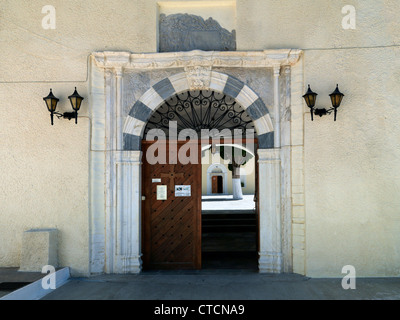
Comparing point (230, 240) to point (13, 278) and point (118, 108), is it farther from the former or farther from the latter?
point (13, 278)

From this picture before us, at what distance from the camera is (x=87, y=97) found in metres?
4.23

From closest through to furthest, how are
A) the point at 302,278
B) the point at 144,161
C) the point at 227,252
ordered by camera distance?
the point at 302,278, the point at 144,161, the point at 227,252

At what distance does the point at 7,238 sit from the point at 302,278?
4418 millimetres

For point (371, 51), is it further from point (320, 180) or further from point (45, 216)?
point (45, 216)

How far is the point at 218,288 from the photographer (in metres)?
3.70

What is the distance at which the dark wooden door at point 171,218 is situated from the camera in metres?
4.50

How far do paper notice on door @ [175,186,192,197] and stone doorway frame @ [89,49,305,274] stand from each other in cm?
63

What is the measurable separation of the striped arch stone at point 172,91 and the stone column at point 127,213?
0.25 meters

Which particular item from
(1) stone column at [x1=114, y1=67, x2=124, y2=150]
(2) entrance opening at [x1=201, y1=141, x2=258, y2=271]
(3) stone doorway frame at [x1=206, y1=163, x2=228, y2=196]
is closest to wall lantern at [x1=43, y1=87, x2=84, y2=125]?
(1) stone column at [x1=114, y1=67, x2=124, y2=150]

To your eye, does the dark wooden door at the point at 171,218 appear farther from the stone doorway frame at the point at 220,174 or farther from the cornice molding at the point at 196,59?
the stone doorway frame at the point at 220,174

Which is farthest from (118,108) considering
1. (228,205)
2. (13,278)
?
(228,205)

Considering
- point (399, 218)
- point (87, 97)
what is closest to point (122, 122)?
point (87, 97)

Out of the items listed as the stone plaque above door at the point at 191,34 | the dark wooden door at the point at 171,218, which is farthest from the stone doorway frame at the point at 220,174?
the stone plaque above door at the point at 191,34

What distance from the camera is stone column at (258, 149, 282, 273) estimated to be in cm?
416
